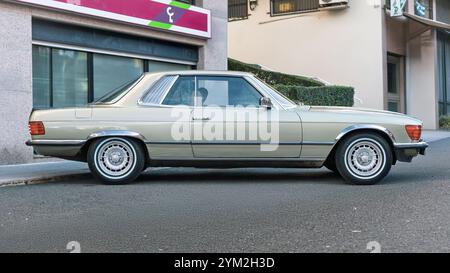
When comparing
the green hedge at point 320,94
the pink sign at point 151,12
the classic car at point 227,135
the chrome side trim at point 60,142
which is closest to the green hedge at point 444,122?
the green hedge at point 320,94

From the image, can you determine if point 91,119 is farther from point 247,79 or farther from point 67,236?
point 67,236

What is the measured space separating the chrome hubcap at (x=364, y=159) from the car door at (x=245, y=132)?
709 mm

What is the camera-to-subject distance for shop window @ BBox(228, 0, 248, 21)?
960 inches

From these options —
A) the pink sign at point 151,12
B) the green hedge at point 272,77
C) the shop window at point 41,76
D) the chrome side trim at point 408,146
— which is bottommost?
the chrome side trim at point 408,146

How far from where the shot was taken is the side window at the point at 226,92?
25.4 feet

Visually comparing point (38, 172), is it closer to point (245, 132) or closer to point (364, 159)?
point (245, 132)

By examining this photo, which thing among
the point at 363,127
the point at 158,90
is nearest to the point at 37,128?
the point at 158,90

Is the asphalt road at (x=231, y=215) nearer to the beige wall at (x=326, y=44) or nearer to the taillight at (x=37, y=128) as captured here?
the taillight at (x=37, y=128)

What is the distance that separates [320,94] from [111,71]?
7377 mm

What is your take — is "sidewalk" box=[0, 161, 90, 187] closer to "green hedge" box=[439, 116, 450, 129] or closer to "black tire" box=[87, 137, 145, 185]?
"black tire" box=[87, 137, 145, 185]

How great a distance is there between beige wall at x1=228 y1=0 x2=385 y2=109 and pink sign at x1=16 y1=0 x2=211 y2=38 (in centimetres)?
868

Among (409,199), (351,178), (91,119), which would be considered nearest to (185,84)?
(91,119)
